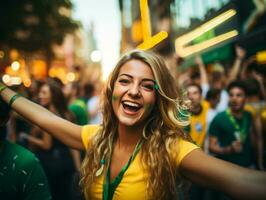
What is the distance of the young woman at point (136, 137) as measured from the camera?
7.13 ft

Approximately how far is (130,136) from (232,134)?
2.54 metres

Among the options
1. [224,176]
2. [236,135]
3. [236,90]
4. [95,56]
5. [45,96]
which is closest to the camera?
[224,176]

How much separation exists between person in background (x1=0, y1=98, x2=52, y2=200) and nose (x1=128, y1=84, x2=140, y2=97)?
30.6 inches

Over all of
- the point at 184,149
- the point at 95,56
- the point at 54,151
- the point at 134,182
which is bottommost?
the point at 54,151

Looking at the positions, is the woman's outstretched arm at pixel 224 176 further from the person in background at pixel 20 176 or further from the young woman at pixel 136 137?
the person in background at pixel 20 176

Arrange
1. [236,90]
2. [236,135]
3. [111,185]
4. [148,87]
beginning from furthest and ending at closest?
1. [236,90]
2. [236,135]
3. [148,87]
4. [111,185]

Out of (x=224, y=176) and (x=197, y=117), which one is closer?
(x=224, y=176)

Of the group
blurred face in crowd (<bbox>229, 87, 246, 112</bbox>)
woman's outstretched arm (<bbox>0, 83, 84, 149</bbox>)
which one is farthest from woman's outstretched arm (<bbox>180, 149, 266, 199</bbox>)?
blurred face in crowd (<bbox>229, 87, 246, 112</bbox>)

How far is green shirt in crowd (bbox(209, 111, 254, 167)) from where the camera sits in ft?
15.1

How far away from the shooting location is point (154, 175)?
2.21 meters

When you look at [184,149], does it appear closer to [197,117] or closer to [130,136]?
[130,136]

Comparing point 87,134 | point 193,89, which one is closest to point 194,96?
point 193,89

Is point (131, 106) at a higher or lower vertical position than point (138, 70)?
lower

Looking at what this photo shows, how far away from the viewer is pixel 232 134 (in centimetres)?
462
